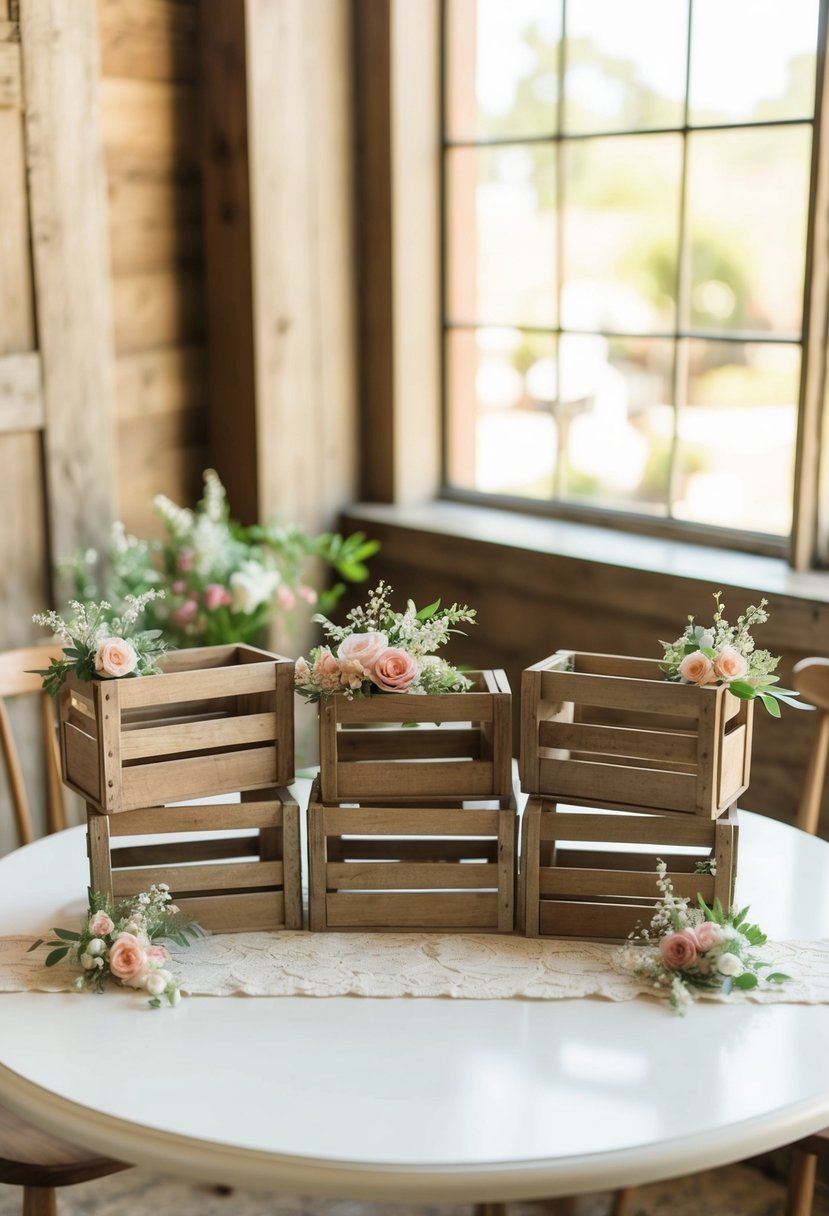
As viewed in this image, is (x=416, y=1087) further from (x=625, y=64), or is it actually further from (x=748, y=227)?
(x=625, y=64)

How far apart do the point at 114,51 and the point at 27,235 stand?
0.51 metres

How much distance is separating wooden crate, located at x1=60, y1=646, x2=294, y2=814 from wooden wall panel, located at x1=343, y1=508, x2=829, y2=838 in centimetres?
112

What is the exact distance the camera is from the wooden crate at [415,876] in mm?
1621

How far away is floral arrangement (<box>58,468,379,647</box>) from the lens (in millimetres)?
2754

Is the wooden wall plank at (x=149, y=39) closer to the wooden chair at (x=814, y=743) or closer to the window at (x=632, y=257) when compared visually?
the window at (x=632, y=257)

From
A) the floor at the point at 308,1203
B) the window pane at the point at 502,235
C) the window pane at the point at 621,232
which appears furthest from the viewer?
the window pane at the point at 502,235

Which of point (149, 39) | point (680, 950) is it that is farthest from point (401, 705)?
point (149, 39)

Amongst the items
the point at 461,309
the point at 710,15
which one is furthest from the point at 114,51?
the point at 710,15

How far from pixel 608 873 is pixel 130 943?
0.57 meters

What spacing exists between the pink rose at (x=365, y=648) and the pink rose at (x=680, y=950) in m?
0.47

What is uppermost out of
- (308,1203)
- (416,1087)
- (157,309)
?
(157,309)

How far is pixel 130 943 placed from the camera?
151 cm

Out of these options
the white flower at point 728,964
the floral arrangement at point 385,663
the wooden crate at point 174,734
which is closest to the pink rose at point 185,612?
the wooden crate at point 174,734

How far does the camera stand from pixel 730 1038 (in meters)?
1.41
